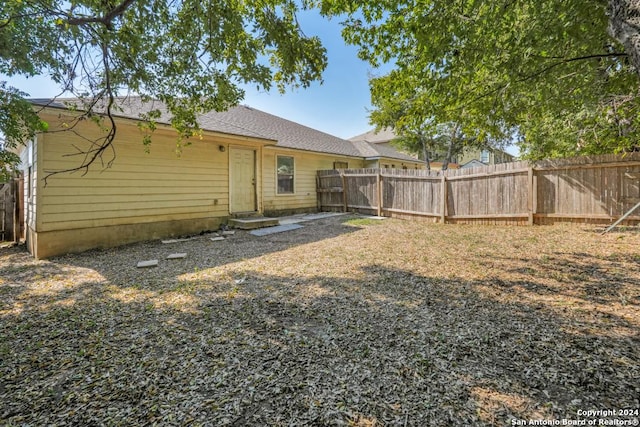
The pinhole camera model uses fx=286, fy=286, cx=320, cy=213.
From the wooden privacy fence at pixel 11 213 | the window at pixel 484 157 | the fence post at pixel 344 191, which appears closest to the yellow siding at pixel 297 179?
the fence post at pixel 344 191

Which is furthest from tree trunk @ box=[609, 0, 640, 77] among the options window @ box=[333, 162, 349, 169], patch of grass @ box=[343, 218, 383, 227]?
window @ box=[333, 162, 349, 169]

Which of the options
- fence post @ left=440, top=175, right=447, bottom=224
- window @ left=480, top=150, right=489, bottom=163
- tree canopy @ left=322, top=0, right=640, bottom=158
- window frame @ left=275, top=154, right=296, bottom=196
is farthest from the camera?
window @ left=480, top=150, right=489, bottom=163

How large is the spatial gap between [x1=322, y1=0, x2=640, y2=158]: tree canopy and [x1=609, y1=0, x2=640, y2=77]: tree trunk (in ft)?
4.18

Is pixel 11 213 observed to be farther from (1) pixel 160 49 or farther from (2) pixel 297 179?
(2) pixel 297 179

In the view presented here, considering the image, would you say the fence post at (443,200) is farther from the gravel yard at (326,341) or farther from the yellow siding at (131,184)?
the yellow siding at (131,184)

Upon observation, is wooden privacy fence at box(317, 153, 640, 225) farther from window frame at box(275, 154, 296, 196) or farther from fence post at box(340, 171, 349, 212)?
window frame at box(275, 154, 296, 196)

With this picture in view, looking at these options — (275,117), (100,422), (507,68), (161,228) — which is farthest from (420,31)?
(275,117)

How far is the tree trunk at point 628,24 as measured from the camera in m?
1.99

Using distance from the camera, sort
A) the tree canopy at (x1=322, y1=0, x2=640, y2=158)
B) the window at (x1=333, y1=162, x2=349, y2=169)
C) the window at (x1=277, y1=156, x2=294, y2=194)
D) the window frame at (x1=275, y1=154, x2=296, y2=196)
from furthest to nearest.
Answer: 1. the window at (x1=333, y1=162, x2=349, y2=169)
2. the window at (x1=277, y1=156, x2=294, y2=194)
3. the window frame at (x1=275, y1=154, x2=296, y2=196)
4. the tree canopy at (x1=322, y1=0, x2=640, y2=158)

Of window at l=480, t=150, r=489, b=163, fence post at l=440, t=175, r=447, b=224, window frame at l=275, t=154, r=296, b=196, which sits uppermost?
window at l=480, t=150, r=489, b=163

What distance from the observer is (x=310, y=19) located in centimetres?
494

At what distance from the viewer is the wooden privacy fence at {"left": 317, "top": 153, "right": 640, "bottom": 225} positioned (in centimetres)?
659

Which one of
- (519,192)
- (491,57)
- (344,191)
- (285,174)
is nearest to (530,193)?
(519,192)

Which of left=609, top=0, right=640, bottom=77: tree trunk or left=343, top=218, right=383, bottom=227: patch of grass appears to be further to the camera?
left=343, top=218, right=383, bottom=227: patch of grass
